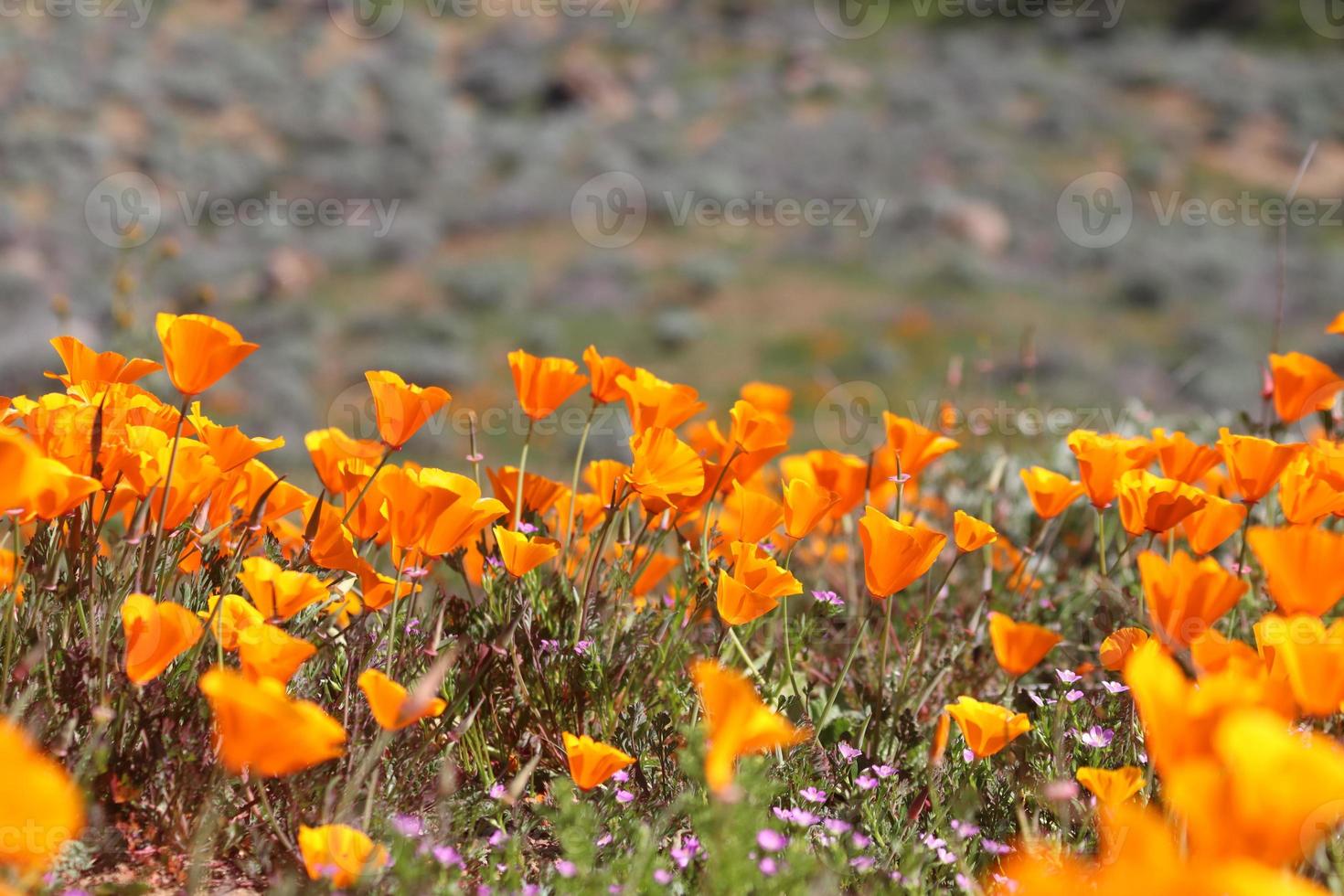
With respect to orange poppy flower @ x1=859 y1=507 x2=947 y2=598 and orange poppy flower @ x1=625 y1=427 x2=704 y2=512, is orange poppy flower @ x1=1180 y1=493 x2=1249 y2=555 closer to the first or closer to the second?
orange poppy flower @ x1=859 y1=507 x2=947 y2=598

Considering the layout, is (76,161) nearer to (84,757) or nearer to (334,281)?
(334,281)

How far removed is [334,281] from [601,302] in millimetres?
4659

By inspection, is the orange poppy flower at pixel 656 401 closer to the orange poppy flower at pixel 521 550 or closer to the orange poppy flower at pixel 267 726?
the orange poppy flower at pixel 521 550

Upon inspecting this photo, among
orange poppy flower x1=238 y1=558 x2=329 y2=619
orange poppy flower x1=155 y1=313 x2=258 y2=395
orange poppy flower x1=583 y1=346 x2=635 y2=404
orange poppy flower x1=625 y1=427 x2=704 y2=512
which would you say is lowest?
orange poppy flower x1=238 y1=558 x2=329 y2=619

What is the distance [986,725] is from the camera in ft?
4.47

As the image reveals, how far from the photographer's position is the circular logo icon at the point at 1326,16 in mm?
28766

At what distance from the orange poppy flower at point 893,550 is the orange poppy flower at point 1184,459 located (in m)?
0.50

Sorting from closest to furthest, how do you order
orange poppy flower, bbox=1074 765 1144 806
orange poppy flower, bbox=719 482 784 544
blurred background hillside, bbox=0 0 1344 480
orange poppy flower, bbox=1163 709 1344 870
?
orange poppy flower, bbox=1163 709 1344 870, orange poppy flower, bbox=1074 765 1144 806, orange poppy flower, bbox=719 482 784 544, blurred background hillside, bbox=0 0 1344 480

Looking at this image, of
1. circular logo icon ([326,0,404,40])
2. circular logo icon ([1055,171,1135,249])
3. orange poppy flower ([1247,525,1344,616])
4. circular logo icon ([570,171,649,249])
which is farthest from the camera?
circular logo icon ([326,0,404,40])

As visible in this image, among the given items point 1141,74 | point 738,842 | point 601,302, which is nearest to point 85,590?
point 738,842

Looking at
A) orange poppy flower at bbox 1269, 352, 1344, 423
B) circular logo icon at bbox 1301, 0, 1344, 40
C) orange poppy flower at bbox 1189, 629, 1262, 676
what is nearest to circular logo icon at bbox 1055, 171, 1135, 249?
circular logo icon at bbox 1301, 0, 1344, 40

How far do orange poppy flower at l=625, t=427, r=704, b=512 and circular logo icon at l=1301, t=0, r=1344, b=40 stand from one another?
34.3 meters

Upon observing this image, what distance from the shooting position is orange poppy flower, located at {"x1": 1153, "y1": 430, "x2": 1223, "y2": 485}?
1.66 metres

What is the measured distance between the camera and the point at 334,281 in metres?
16.7
